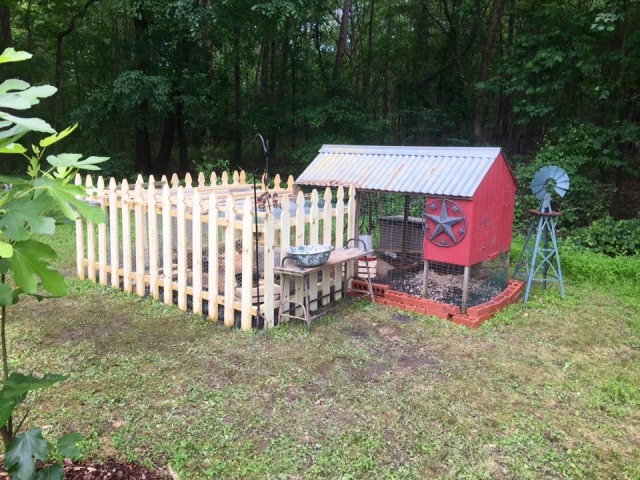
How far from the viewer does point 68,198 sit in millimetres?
1331

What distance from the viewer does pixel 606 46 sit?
1074cm

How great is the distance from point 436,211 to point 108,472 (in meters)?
4.05

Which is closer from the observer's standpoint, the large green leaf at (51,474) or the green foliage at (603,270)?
the large green leaf at (51,474)

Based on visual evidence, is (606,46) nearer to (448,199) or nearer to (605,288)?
(605,288)

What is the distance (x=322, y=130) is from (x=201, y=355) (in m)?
11.8

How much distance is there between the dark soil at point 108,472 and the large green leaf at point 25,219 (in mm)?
1738

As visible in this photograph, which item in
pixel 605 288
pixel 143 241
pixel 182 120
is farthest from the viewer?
pixel 182 120

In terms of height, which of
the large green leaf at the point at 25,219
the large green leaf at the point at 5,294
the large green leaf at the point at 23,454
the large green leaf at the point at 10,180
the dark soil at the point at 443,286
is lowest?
the dark soil at the point at 443,286

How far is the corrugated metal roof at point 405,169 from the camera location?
530 cm

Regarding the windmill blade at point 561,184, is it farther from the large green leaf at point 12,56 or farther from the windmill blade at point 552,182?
the large green leaf at point 12,56

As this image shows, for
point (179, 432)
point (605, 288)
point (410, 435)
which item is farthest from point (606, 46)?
point (179, 432)

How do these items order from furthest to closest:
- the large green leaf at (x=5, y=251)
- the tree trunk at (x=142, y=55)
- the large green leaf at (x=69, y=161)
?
the tree trunk at (x=142, y=55) → the large green leaf at (x=69, y=161) → the large green leaf at (x=5, y=251)

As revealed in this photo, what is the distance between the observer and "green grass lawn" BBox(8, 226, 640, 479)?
2920 millimetres

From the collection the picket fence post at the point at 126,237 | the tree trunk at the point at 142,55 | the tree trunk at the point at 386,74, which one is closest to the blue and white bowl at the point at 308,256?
the picket fence post at the point at 126,237
